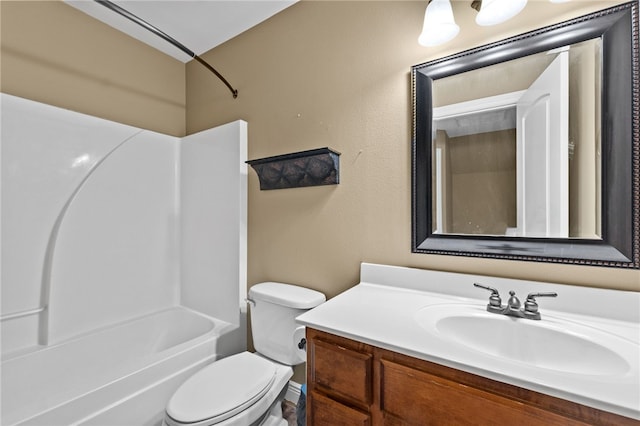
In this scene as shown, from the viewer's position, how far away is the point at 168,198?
2.30 meters

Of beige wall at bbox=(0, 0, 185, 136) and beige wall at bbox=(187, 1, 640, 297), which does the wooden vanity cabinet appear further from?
beige wall at bbox=(0, 0, 185, 136)

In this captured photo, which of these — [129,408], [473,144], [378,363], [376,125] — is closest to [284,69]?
[376,125]

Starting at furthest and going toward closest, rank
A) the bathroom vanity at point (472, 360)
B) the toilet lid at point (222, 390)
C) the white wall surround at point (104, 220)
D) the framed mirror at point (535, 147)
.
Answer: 1. the white wall surround at point (104, 220)
2. the toilet lid at point (222, 390)
3. the framed mirror at point (535, 147)
4. the bathroom vanity at point (472, 360)

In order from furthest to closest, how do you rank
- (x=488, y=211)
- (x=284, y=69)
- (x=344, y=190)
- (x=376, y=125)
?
(x=284, y=69) → (x=344, y=190) → (x=376, y=125) → (x=488, y=211)

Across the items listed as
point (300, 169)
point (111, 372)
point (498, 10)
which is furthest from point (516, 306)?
point (111, 372)

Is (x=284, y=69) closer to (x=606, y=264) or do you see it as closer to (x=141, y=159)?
(x=141, y=159)

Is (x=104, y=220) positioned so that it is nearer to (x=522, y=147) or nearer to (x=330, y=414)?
(x=330, y=414)

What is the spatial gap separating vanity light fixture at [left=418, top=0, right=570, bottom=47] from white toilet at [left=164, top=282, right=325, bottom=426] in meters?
1.35

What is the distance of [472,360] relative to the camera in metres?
0.71

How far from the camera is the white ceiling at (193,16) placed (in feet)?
5.82

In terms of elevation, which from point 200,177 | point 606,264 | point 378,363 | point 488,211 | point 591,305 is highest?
point 200,177

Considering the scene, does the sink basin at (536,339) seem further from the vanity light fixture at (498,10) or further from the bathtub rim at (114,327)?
the bathtub rim at (114,327)

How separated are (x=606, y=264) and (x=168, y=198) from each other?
8.66 feet

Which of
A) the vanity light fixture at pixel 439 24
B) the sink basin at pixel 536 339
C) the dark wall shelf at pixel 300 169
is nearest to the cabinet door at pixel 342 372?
the sink basin at pixel 536 339
